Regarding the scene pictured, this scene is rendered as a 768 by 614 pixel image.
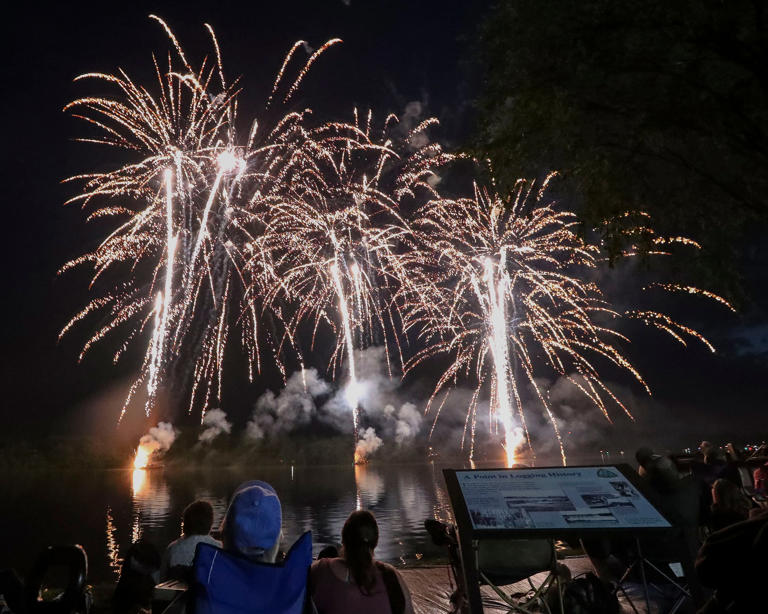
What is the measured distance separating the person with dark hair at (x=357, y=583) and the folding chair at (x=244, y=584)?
0.77m

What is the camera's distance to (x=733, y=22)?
6.37 m

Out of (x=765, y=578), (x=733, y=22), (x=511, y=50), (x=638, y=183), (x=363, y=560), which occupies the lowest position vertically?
(x=363, y=560)

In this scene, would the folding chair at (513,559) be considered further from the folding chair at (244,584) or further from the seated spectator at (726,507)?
the folding chair at (244,584)

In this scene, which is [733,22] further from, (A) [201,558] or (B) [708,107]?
(A) [201,558]

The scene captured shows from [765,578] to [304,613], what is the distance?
2248mm

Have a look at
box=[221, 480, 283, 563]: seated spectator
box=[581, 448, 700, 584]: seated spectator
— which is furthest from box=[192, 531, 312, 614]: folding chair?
box=[581, 448, 700, 584]: seated spectator

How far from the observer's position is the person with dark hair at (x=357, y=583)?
11.8ft

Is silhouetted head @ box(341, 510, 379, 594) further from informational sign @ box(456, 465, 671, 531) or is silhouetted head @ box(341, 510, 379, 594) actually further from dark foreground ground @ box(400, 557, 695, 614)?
dark foreground ground @ box(400, 557, 695, 614)

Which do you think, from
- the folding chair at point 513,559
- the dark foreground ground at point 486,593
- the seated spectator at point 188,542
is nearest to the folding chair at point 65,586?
the seated spectator at point 188,542

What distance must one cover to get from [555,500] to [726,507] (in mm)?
2175

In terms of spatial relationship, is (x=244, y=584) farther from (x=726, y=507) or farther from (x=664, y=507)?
(x=664, y=507)

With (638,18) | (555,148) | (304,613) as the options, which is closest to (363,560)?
(304,613)

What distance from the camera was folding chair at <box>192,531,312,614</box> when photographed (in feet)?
8.87

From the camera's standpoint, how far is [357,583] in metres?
3.65
